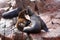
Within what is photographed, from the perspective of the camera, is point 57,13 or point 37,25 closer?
point 37,25

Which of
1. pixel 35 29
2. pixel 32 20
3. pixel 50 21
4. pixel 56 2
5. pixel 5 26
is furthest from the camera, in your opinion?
pixel 56 2

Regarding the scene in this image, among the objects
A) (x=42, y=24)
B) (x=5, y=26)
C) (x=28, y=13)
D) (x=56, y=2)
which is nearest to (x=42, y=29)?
(x=42, y=24)

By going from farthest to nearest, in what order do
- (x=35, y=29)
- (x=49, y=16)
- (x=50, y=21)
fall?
1. (x=49, y=16)
2. (x=50, y=21)
3. (x=35, y=29)

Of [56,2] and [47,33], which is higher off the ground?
[56,2]

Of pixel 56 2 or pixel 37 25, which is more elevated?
pixel 56 2

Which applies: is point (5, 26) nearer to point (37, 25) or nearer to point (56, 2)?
point (37, 25)

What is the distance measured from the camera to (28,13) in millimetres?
2369

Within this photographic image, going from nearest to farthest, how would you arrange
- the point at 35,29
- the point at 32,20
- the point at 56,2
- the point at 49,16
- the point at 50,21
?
1. the point at 35,29
2. the point at 32,20
3. the point at 50,21
4. the point at 49,16
5. the point at 56,2

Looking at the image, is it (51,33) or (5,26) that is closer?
(51,33)

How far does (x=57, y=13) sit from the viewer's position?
9.48 ft

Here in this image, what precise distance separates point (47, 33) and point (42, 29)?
0.09 m

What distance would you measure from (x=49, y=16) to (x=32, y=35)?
2.56 ft

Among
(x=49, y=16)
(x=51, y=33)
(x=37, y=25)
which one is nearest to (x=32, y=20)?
(x=37, y=25)

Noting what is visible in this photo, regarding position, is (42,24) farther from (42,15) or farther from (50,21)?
(42,15)
